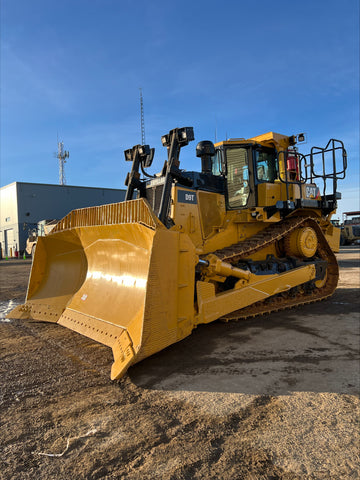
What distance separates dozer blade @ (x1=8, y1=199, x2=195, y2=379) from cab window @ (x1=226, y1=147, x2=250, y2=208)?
2.73 m

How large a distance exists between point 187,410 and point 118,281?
7.49 ft

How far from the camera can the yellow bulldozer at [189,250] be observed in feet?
12.6

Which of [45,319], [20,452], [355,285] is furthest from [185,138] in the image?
[355,285]

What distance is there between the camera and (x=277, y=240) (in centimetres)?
667

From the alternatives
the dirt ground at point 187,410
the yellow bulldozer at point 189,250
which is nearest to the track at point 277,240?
the yellow bulldozer at point 189,250

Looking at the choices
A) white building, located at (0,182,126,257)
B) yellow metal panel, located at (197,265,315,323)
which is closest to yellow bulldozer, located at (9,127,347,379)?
yellow metal panel, located at (197,265,315,323)

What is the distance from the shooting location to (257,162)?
6.55 m

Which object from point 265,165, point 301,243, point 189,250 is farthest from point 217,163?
point 189,250

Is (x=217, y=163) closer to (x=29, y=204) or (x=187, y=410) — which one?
(x=187, y=410)

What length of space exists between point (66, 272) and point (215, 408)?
3.73 metres

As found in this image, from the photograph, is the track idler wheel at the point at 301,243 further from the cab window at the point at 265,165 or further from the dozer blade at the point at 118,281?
the dozer blade at the point at 118,281

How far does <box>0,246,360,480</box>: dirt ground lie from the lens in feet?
6.92

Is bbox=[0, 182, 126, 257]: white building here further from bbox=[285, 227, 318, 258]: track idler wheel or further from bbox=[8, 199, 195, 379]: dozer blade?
bbox=[285, 227, 318, 258]: track idler wheel

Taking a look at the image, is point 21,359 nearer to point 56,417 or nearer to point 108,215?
point 56,417
